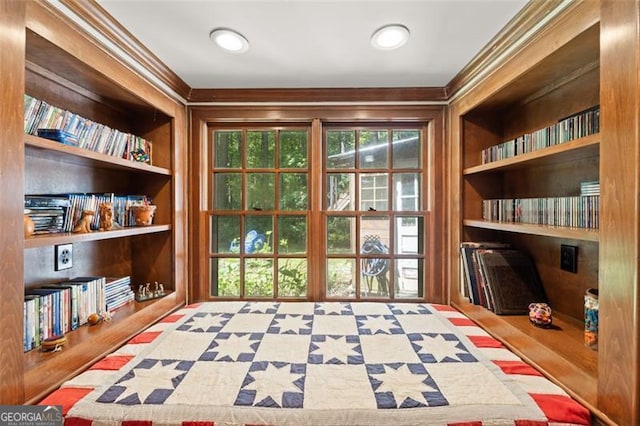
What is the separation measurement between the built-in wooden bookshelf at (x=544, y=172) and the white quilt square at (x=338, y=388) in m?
0.73

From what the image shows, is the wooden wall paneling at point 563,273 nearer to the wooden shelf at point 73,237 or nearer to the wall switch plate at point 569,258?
the wall switch plate at point 569,258

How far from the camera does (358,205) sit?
6.94 ft

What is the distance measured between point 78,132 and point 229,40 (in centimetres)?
84

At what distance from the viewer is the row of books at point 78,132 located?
46.5 inches

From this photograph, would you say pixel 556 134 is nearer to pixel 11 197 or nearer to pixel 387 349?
pixel 387 349

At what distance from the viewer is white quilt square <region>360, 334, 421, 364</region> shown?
1.26m

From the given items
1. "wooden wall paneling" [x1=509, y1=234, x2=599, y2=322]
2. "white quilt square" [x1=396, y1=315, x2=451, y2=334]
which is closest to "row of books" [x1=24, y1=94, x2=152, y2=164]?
"white quilt square" [x1=396, y1=315, x2=451, y2=334]

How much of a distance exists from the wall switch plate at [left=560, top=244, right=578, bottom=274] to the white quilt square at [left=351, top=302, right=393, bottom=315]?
929 mm

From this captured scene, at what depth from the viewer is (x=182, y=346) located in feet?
4.51

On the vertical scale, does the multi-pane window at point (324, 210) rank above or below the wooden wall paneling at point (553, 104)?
below

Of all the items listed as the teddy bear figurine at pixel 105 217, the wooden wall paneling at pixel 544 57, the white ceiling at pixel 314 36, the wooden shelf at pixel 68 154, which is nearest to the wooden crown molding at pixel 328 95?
the white ceiling at pixel 314 36

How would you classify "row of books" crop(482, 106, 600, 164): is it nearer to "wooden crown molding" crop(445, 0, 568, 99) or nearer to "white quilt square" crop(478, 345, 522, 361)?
"wooden crown molding" crop(445, 0, 568, 99)

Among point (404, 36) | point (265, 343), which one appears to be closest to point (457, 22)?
point (404, 36)
